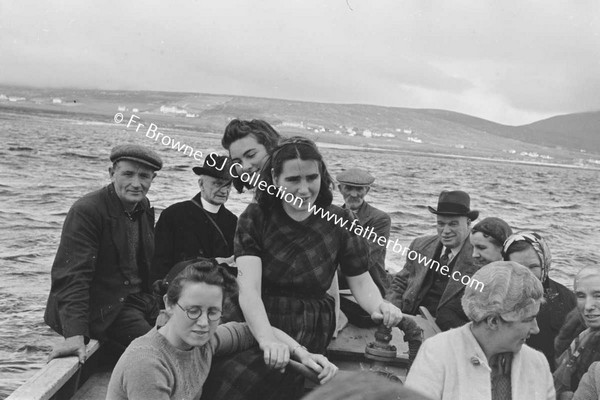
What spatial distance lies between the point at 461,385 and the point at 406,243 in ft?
51.8

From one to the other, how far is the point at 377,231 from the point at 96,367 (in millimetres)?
2803

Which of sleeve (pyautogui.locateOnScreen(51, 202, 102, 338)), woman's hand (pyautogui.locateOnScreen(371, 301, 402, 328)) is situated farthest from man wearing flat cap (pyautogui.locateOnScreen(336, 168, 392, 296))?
woman's hand (pyautogui.locateOnScreen(371, 301, 402, 328))

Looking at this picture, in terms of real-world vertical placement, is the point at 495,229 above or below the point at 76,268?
above

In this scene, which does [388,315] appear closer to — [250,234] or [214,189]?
[250,234]

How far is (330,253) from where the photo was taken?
3562 millimetres

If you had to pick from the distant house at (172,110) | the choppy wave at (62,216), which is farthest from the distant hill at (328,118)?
the choppy wave at (62,216)

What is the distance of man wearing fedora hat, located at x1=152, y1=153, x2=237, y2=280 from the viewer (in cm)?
493

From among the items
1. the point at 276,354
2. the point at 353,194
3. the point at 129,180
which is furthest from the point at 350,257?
the point at 353,194

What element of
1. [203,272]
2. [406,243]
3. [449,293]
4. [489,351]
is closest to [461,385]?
[489,351]

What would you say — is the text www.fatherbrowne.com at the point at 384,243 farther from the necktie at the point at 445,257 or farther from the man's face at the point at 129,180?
the man's face at the point at 129,180

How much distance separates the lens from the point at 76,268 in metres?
4.42

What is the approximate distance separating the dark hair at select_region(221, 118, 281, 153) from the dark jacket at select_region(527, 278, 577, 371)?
191 cm

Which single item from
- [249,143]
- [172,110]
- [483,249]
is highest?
[249,143]

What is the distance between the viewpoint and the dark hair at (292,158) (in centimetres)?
343
